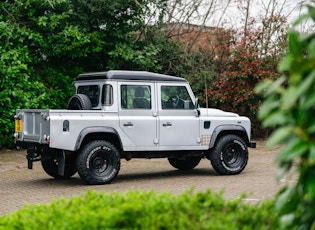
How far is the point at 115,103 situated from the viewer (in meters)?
11.6

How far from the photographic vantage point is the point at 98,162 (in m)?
11.2

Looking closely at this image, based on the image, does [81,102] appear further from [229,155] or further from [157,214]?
[157,214]

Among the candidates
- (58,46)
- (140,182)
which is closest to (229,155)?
(140,182)

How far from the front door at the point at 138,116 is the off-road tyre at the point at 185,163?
1916mm

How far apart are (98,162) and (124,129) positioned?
32.7 inches

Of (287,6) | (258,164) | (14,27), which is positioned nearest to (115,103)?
(258,164)

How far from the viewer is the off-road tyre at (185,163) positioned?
13.6m

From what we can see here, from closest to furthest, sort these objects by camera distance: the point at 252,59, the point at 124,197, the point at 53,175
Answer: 1. the point at 124,197
2. the point at 53,175
3. the point at 252,59

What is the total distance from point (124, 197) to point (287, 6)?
18266 millimetres

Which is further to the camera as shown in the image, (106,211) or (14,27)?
(14,27)

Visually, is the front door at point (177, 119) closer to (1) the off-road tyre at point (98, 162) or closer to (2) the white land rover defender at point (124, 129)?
(2) the white land rover defender at point (124, 129)

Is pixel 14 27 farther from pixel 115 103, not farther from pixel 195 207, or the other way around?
pixel 195 207

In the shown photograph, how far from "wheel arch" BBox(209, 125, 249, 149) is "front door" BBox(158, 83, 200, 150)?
1.07 feet

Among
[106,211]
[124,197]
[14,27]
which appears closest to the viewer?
[106,211]
